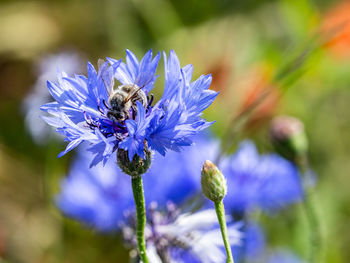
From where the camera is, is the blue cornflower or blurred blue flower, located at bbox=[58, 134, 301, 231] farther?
blurred blue flower, located at bbox=[58, 134, 301, 231]

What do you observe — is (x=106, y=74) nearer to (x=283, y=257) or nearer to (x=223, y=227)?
(x=223, y=227)

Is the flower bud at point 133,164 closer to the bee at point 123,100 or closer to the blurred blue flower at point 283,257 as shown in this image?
the bee at point 123,100

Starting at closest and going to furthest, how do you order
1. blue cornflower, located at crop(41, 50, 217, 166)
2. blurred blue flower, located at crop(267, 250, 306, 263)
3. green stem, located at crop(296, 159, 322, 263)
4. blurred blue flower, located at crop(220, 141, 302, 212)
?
1. blue cornflower, located at crop(41, 50, 217, 166)
2. green stem, located at crop(296, 159, 322, 263)
3. blurred blue flower, located at crop(220, 141, 302, 212)
4. blurred blue flower, located at crop(267, 250, 306, 263)

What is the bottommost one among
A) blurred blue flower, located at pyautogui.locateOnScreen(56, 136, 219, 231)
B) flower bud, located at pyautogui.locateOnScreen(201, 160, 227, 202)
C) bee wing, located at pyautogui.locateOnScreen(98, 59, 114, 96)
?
flower bud, located at pyautogui.locateOnScreen(201, 160, 227, 202)

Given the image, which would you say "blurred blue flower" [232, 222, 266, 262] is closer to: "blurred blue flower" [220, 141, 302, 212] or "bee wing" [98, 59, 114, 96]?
"blurred blue flower" [220, 141, 302, 212]

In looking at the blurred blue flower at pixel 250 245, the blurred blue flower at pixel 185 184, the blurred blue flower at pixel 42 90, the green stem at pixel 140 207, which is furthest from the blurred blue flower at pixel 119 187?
the green stem at pixel 140 207

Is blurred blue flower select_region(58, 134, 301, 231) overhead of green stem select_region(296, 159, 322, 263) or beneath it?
overhead

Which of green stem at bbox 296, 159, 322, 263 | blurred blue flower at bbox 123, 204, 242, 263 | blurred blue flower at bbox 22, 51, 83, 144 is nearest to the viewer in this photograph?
blurred blue flower at bbox 123, 204, 242, 263

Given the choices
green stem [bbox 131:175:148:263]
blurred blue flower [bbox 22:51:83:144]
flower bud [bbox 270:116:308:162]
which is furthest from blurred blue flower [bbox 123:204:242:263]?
blurred blue flower [bbox 22:51:83:144]
